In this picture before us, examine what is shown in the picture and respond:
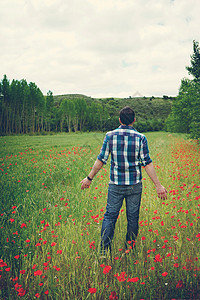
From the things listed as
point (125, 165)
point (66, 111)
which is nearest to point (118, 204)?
point (125, 165)

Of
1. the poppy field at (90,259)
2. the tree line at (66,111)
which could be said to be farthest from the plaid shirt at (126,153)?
the tree line at (66,111)

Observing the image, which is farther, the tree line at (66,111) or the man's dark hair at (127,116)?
the tree line at (66,111)

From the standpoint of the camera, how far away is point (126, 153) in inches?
100

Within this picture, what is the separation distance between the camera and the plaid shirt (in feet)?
8.34

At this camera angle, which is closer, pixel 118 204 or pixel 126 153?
pixel 126 153

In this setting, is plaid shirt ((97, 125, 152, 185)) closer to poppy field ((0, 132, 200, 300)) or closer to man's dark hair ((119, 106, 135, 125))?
man's dark hair ((119, 106, 135, 125))

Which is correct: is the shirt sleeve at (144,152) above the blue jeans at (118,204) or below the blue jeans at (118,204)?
above

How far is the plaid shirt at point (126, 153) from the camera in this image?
2.54 meters

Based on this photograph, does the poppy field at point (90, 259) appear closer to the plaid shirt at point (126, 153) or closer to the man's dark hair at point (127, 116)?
the plaid shirt at point (126, 153)

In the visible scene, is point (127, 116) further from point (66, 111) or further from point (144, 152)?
point (66, 111)

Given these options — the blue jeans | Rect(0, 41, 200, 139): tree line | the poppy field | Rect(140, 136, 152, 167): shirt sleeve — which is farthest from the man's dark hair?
Rect(0, 41, 200, 139): tree line

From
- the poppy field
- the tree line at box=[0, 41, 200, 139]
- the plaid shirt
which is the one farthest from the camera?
the tree line at box=[0, 41, 200, 139]

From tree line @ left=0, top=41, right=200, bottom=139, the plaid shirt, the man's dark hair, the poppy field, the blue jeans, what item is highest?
tree line @ left=0, top=41, right=200, bottom=139

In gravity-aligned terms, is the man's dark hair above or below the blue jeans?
above
